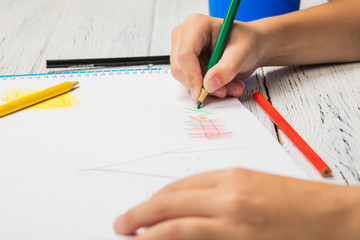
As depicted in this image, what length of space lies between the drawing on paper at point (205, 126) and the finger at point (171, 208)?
16 cm

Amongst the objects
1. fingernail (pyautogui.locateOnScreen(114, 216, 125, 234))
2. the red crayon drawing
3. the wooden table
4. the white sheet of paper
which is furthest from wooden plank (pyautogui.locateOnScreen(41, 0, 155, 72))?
fingernail (pyautogui.locateOnScreen(114, 216, 125, 234))

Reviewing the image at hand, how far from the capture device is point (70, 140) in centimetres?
44

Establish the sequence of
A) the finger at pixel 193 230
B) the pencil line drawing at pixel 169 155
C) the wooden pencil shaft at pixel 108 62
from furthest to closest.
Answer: the wooden pencil shaft at pixel 108 62 < the pencil line drawing at pixel 169 155 < the finger at pixel 193 230

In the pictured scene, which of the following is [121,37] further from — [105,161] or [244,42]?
[105,161]

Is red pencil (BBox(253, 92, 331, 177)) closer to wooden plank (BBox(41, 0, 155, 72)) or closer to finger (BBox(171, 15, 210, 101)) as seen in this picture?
finger (BBox(171, 15, 210, 101))

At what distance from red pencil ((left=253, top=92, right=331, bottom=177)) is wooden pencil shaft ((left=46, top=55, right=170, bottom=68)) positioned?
0.64 feet

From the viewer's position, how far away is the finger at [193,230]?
27cm

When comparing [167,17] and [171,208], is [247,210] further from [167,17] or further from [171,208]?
[167,17]

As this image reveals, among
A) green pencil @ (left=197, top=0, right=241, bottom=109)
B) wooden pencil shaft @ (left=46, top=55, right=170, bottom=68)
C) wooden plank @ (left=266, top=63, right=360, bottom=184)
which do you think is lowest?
wooden plank @ (left=266, top=63, right=360, bottom=184)

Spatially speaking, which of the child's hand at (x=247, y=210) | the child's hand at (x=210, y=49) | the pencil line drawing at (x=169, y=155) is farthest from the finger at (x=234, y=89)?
the child's hand at (x=247, y=210)

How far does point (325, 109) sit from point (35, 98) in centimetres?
39

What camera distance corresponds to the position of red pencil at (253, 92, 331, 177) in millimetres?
400

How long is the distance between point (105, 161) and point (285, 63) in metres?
0.36

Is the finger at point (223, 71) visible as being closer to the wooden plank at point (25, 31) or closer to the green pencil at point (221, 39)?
the green pencil at point (221, 39)
